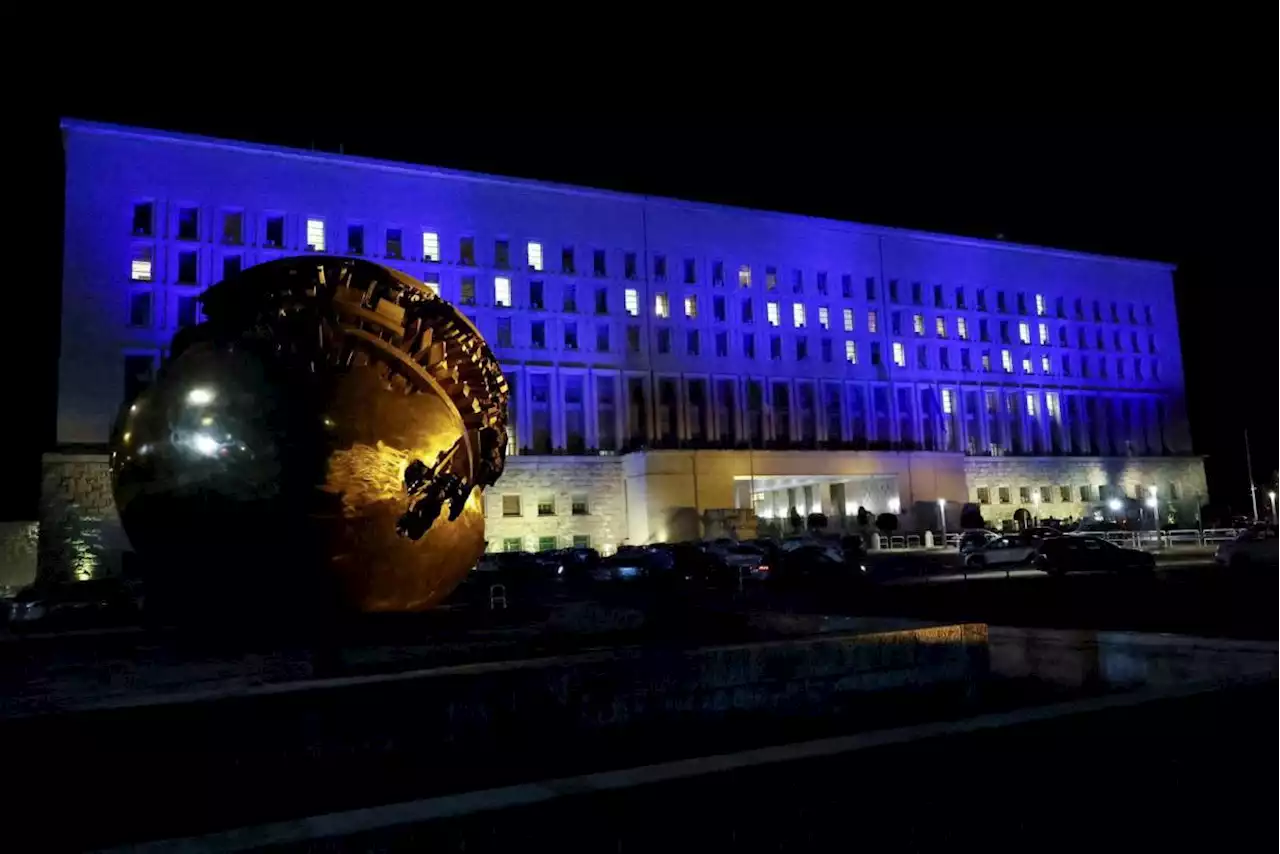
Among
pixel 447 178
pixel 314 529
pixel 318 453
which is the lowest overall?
pixel 314 529

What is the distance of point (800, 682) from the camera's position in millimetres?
5996

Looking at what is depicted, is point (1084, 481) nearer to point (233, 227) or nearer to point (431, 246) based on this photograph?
point (431, 246)

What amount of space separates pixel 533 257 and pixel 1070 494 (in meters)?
43.6

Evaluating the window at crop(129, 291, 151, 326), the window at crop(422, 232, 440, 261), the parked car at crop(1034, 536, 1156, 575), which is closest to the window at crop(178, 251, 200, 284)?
the window at crop(129, 291, 151, 326)

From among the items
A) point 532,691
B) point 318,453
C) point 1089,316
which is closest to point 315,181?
point 318,453

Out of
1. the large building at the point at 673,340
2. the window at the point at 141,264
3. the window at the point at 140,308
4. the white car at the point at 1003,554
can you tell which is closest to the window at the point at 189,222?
the large building at the point at 673,340

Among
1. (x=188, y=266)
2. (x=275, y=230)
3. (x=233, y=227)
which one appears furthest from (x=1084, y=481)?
(x=188, y=266)

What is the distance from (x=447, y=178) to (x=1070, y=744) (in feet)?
168

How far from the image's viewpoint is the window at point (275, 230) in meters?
47.3

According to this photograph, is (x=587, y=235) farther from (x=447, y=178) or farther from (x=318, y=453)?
(x=318, y=453)

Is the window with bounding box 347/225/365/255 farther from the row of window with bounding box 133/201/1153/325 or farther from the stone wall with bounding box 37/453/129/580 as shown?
the stone wall with bounding box 37/453/129/580

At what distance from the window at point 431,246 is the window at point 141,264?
1370 cm

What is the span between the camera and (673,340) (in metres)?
55.6

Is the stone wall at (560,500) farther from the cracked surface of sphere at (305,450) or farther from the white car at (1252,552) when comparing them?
the cracked surface of sphere at (305,450)
